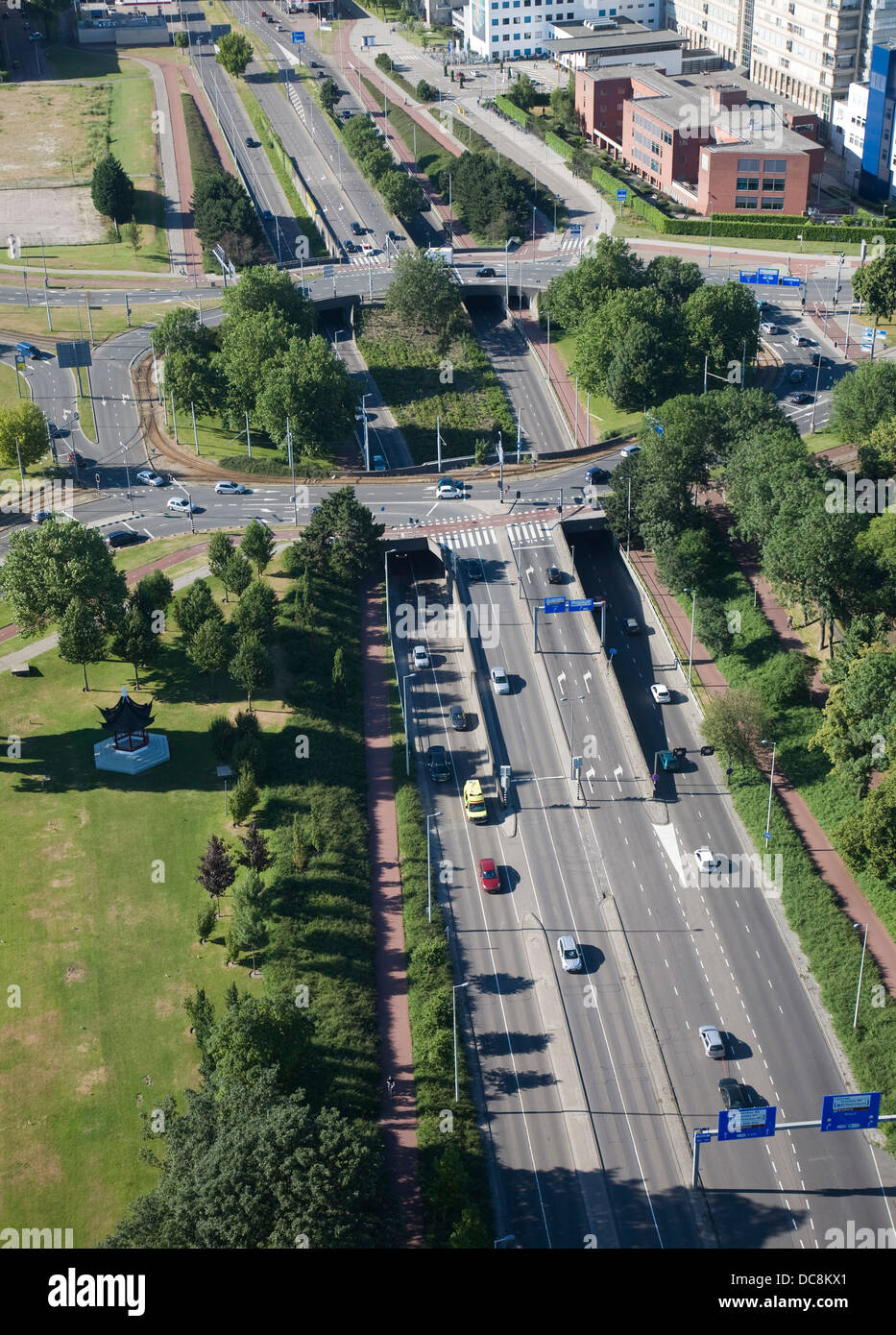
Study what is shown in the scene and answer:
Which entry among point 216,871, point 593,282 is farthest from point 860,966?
point 593,282

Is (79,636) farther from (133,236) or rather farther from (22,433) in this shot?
(133,236)

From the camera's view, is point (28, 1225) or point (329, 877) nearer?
point (28, 1225)

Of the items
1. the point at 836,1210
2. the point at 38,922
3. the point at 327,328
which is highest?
the point at 327,328

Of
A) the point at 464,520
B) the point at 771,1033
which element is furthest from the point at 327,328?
the point at 771,1033

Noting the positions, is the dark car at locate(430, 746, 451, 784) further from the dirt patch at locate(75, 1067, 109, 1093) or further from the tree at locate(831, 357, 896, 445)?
the tree at locate(831, 357, 896, 445)

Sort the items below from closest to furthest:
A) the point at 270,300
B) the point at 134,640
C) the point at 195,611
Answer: the point at 134,640, the point at 195,611, the point at 270,300

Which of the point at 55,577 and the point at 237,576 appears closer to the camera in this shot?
the point at 55,577
